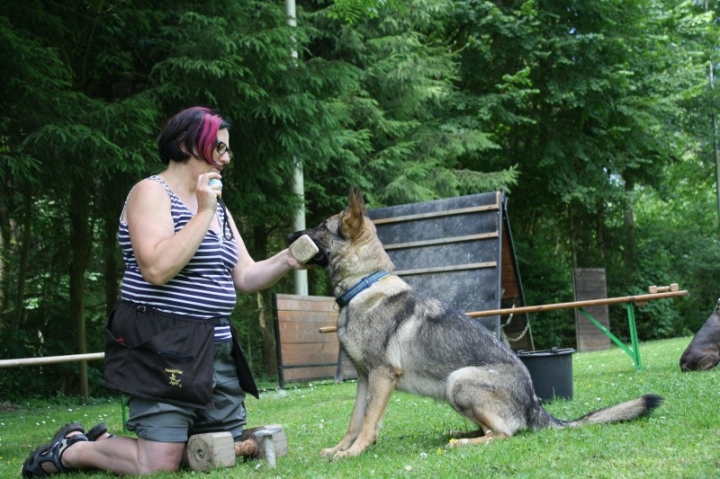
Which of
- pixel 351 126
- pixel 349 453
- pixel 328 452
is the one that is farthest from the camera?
pixel 351 126

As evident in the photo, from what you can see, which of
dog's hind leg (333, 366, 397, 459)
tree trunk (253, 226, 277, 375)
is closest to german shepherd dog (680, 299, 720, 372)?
dog's hind leg (333, 366, 397, 459)

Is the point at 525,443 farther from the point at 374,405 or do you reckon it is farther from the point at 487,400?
the point at 374,405

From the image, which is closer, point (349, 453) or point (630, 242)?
point (349, 453)

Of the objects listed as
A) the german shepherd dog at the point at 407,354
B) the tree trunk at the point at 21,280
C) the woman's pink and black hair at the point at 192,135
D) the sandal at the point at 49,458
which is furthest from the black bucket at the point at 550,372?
the tree trunk at the point at 21,280

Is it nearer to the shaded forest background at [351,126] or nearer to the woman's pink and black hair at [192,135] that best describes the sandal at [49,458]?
the woman's pink and black hair at [192,135]

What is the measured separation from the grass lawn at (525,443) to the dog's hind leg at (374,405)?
9 cm

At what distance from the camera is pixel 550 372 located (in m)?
7.04

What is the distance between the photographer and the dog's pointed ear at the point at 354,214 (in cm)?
500

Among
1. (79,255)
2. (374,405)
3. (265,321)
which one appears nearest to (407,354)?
(374,405)

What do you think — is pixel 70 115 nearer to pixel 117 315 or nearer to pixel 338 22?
pixel 117 315

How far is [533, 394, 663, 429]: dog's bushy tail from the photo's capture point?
5.06 m

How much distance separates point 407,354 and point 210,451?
1.38m

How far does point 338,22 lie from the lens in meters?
16.8

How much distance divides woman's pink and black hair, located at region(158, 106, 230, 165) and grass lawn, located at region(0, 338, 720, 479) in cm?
171
